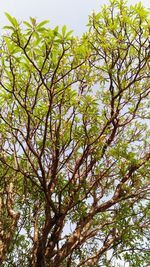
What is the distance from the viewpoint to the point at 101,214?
8.34m

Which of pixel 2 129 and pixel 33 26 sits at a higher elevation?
pixel 2 129

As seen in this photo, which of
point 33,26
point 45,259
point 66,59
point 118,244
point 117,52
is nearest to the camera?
point 33,26

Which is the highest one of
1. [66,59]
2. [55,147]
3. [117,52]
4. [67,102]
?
[117,52]

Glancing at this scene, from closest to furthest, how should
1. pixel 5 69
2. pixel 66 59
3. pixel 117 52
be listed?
1. pixel 5 69
2. pixel 66 59
3. pixel 117 52

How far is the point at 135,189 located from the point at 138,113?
69.2 inches

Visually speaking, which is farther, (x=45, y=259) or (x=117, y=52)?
(x=45, y=259)

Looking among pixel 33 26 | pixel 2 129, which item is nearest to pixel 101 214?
pixel 2 129

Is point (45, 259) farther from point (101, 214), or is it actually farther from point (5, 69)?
point (5, 69)

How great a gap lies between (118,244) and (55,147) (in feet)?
10.2

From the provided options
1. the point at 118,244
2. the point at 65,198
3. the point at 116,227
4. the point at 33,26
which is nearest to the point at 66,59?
the point at 33,26

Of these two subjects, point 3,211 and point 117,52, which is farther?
point 3,211

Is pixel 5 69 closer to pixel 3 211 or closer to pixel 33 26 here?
pixel 33 26

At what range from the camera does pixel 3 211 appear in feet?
27.4

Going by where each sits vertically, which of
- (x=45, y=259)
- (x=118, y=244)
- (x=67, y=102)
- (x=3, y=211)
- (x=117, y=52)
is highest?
(x=117, y=52)
